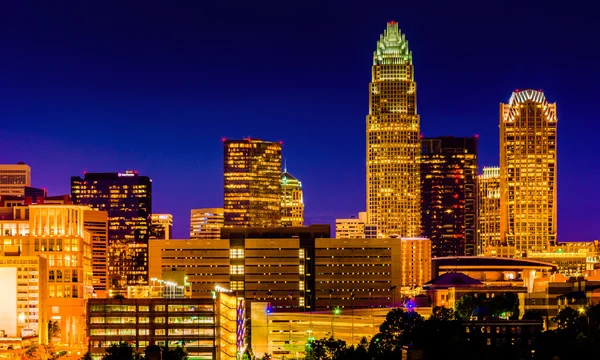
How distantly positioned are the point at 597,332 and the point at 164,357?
196 feet

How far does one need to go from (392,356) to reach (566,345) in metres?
25.2

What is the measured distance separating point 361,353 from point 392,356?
5.54 meters

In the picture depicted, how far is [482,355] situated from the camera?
18625 centimetres

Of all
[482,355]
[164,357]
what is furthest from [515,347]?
[164,357]

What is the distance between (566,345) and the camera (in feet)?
597

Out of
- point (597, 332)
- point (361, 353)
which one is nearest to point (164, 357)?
point (361, 353)

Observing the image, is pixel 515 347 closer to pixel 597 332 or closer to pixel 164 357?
pixel 597 332

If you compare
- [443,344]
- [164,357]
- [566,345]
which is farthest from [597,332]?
[164,357]

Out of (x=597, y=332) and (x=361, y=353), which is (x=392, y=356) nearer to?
(x=361, y=353)

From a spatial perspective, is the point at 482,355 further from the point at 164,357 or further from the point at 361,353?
the point at 164,357

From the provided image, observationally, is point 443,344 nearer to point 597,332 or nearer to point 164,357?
point 597,332

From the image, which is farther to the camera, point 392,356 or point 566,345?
point 392,356

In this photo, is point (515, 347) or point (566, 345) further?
point (515, 347)

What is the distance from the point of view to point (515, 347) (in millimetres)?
197250
